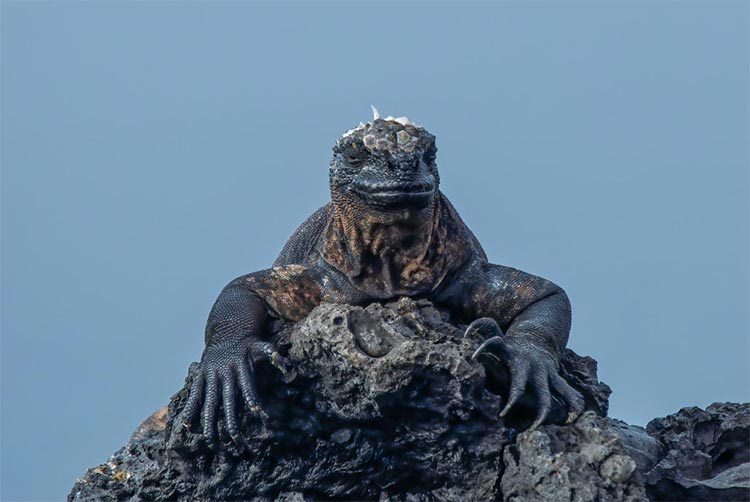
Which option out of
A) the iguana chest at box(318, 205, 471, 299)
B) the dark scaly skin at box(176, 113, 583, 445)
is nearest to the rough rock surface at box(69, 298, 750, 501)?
the dark scaly skin at box(176, 113, 583, 445)

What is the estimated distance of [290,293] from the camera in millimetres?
7367

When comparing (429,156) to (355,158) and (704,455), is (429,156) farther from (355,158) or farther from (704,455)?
(704,455)

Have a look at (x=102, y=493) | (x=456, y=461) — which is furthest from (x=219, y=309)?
(x=456, y=461)

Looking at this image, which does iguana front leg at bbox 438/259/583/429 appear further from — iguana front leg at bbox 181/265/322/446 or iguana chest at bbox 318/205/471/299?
iguana front leg at bbox 181/265/322/446

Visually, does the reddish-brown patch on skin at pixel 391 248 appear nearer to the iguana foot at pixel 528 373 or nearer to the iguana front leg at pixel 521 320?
the iguana front leg at pixel 521 320

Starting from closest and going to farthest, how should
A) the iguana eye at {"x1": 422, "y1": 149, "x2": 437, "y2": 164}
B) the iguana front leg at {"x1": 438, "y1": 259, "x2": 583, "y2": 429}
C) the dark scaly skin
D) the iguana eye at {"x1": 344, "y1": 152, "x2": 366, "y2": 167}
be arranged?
the iguana front leg at {"x1": 438, "y1": 259, "x2": 583, "y2": 429}, the dark scaly skin, the iguana eye at {"x1": 344, "y1": 152, "x2": 366, "y2": 167}, the iguana eye at {"x1": 422, "y1": 149, "x2": 437, "y2": 164}

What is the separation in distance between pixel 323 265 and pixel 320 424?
1300 millimetres

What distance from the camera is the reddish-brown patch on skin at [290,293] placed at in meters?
7.35

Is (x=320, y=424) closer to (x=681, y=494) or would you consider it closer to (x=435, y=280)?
(x=435, y=280)

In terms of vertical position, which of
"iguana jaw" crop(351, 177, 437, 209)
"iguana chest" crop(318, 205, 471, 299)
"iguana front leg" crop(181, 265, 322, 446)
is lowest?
"iguana front leg" crop(181, 265, 322, 446)

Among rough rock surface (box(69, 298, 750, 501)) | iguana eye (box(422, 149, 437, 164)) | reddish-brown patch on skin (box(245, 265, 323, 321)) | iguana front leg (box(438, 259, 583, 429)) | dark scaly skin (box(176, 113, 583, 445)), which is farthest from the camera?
reddish-brown patch on skin (box(245, 265, 323, 321))

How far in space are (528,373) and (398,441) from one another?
2.62 ft

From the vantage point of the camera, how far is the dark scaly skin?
6.52 meters

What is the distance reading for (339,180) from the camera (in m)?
6.99
